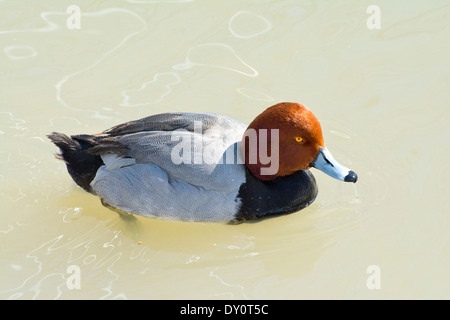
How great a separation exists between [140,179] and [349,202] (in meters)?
1.80

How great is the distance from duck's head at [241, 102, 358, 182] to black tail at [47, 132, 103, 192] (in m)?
1.28

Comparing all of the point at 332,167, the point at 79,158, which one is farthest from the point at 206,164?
the point at 79,158

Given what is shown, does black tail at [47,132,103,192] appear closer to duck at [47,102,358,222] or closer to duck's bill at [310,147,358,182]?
duck at [47,102,358,222]

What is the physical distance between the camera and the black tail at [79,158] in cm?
598

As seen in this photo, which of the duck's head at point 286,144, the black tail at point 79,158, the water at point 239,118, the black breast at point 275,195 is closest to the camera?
the water at point 239,118

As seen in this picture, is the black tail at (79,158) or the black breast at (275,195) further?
the black tail at (79,158)

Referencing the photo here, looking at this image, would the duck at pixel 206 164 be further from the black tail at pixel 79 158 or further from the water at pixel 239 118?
the water at pixel 239 118

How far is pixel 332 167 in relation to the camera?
18.9ft

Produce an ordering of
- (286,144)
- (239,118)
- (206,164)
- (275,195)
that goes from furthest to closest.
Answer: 1. (239,118)
2. (275,195)
3. (286,144)
4. (206,164)

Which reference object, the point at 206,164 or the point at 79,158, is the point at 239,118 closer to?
the point at 206,164

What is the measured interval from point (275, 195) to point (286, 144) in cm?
46

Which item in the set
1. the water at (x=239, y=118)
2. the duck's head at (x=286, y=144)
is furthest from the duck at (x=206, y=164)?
the water at (x=239, y=118)

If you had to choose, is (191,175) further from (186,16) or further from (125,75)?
(186,16)

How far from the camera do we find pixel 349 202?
608 cm
